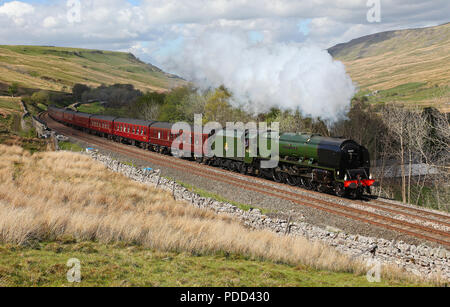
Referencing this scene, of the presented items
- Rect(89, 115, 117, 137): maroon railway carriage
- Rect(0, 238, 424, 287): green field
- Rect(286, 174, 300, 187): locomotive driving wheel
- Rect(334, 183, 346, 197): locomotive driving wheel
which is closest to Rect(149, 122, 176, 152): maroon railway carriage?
Rect(89, 115, 117, 137): maroon railway carriage

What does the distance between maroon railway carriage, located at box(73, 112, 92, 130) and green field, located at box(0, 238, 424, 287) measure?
53.0 metres

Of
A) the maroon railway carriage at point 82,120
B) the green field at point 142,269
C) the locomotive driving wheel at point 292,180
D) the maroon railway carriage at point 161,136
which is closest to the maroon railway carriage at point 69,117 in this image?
the maroon railway carriage at point 82,120

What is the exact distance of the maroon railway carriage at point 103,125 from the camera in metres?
52.6

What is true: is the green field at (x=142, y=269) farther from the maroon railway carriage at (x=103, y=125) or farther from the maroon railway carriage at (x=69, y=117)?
the maroon railway carriage at (x=69, y=117)

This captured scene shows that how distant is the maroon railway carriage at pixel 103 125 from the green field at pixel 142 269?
141 ft

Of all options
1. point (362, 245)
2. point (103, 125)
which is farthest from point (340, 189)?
point (103, 125)

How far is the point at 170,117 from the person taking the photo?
70750 millimetres

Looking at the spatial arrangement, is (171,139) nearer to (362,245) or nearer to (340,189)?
(340,189)

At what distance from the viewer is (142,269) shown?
974 cm

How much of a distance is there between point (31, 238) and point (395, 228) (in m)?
14.6

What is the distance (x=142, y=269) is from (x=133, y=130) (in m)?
38.2
